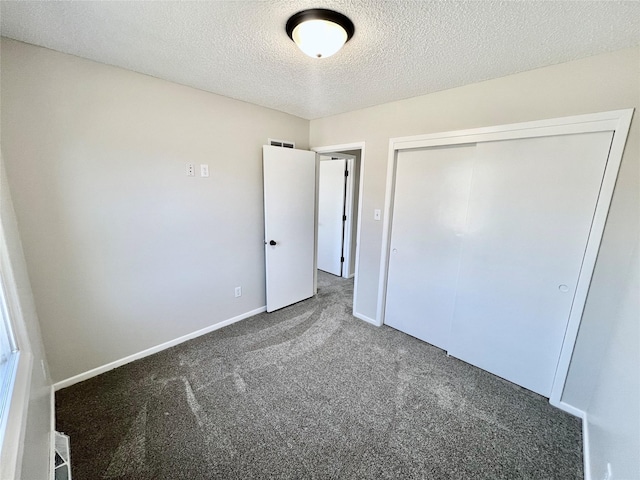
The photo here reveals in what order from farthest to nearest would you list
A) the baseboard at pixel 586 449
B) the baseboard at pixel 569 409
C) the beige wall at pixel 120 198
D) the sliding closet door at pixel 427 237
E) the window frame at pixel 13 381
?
the sliding closet door at pixel 427 237 → the baseboard at pixel 569 409 → the beige wall at pixel 120 198 → the baseboard at pixel 586 449 → the window frame at pixel 13 381

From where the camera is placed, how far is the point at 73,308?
1911 millimetres

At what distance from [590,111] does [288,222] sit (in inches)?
102

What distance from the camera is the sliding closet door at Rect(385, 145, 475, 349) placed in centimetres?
229

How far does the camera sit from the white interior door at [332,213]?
4.31 metres

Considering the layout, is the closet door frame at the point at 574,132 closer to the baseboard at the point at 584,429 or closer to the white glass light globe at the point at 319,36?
the baseboard at the point at 584,429

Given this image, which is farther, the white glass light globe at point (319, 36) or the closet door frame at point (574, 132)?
the closet door frame at point (574, 132)

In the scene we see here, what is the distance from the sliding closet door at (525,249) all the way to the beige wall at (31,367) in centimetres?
270

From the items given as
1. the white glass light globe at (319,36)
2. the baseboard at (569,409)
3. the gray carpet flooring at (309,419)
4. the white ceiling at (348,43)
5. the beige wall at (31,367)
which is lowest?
the gray carpet flooring at (309,419)

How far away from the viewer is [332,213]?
454 cm

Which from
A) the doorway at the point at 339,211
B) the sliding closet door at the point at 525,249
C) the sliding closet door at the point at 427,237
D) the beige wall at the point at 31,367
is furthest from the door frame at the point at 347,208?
the beige wall at the point at 31,367

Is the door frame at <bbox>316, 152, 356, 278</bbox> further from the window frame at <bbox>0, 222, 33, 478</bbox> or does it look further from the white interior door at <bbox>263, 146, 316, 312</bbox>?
the window frame at <bbox>0, 222, 33, 478</bbox>

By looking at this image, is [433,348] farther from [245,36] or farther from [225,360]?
[245,36]

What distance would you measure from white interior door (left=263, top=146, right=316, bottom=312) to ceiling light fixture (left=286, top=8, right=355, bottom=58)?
4.75 ft

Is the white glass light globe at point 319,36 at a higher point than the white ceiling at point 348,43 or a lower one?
lower
